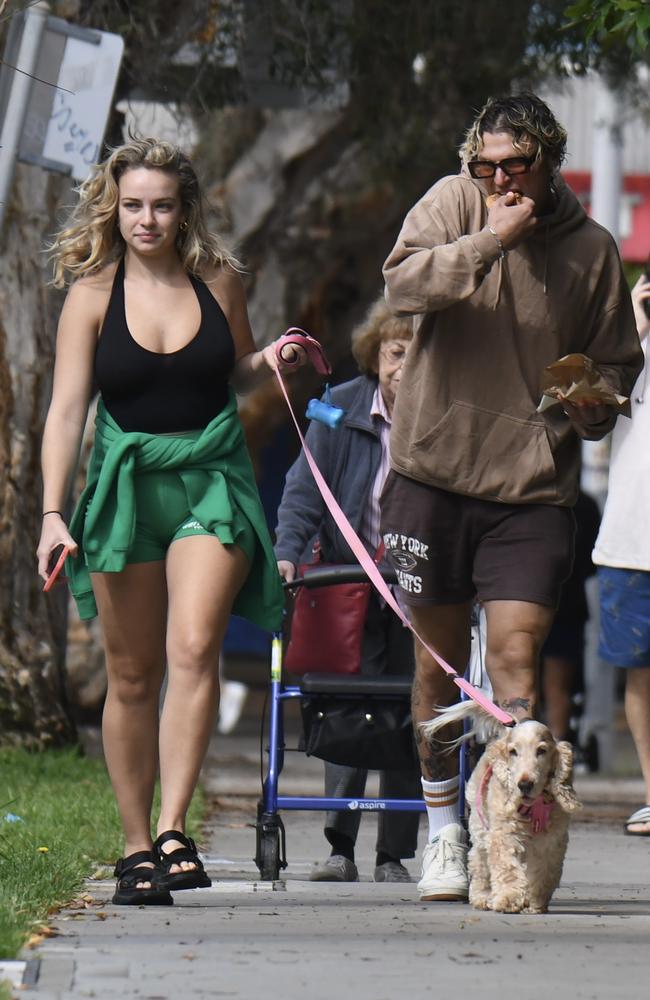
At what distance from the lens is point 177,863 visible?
5.39 metres

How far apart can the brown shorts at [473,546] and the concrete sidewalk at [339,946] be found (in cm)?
85

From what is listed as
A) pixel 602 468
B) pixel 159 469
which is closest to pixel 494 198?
pixel 159 469

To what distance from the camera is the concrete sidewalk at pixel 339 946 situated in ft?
12.9

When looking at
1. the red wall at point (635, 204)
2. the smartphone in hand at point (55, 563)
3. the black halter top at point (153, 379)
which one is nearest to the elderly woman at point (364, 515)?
the black halter top at point (153, 379)

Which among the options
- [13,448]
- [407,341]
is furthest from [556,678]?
[407,341]

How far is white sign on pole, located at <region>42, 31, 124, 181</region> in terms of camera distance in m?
7.50

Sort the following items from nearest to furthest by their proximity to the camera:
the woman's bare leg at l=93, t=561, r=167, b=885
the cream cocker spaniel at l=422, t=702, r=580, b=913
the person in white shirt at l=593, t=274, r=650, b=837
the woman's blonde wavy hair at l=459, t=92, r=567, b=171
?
the cream cocker spaniel at l=422, t=702, r=580, b=913
the woman's blonde wavy hair at l=459, t=92, r=567, b=171
the woman's bare leg at l=93, t=561, r=167, b=885
the person in white shirt at l=593, t=274, r=650, b=837

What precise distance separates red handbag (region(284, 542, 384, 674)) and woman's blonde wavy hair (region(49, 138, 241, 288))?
1.36 m

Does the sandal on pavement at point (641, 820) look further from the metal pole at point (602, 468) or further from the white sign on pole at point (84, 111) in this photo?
the metal pole at point (602, 468)

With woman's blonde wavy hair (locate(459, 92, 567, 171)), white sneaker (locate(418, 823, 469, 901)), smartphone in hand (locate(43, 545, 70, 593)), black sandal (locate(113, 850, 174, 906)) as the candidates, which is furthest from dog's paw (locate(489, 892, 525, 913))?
woman's blonde wavy hair (locate(459, 92, 567, 171))

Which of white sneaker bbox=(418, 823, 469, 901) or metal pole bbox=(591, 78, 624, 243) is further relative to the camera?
metal pole bbox=(591, 78, 624, 243)

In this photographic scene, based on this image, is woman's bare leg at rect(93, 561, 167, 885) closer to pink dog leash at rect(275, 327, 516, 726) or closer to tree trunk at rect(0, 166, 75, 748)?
pink dog leash at rect(275, 327, 516, 726)

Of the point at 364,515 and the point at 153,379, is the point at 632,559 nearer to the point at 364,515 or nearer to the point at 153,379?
the point at 364,515

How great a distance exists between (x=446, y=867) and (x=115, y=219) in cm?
203
